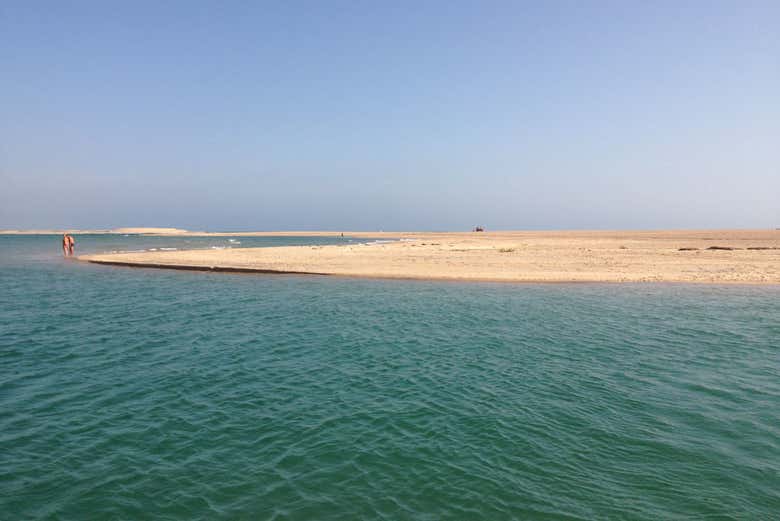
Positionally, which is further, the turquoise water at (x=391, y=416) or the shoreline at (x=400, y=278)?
the shoreline at (x=400, y=278)

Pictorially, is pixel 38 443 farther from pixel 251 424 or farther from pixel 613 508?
pixel 613 508

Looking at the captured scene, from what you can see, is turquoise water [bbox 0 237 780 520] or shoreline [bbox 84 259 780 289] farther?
shoreline [bbox 84 259 780 289]

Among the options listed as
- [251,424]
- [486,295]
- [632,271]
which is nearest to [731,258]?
[632,271]

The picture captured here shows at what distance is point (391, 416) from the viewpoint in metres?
9.69

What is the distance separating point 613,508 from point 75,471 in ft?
29.2

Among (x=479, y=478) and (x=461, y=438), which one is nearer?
(x=479, y=478)

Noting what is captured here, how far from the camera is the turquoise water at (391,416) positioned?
6816 mm

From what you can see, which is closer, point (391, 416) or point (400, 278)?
point (391, 416)

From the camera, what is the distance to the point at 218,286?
3055cm

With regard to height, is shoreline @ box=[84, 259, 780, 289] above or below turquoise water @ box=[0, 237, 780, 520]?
above

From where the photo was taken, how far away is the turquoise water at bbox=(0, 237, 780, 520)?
268 inches

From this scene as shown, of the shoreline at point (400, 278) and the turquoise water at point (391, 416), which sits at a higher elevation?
the shoreline at point (400, 278)

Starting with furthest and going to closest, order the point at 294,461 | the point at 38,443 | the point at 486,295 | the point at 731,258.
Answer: the point at 731,258
the point at 486,295
the point at 38,443
the point at 294,461

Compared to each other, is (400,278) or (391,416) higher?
(400,278)
